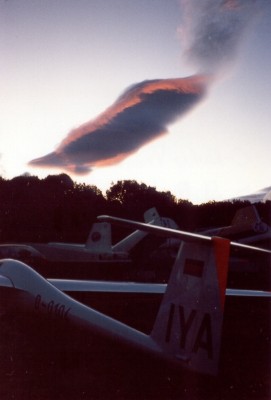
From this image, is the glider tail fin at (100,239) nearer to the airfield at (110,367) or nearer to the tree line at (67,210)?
the airfield at (110,367)

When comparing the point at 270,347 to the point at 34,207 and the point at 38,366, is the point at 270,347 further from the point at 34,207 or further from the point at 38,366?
the point at 34,207

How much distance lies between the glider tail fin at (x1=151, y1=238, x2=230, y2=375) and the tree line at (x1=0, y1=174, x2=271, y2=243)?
151 ft

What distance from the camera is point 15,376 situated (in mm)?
7598

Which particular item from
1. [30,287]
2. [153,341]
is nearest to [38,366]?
[30,287]

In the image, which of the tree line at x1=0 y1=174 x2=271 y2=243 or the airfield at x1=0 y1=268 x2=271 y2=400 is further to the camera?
the tree line at x1=0 y1=174 x2=271 y2=243

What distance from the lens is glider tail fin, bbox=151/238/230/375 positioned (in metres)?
6.05

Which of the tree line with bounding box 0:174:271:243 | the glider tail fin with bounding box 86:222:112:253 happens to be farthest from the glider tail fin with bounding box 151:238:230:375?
the tree line with bounding box 0:174:271:243

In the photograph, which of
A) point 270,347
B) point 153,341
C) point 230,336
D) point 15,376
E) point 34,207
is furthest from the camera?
point 34,207

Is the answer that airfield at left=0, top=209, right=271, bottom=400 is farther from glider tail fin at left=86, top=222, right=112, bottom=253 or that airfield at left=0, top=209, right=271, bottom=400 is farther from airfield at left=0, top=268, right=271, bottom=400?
glider tail fin at left=86, top=222, right=112, bottom=253

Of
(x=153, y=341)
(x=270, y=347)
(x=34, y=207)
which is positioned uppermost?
(x=34, y=207)

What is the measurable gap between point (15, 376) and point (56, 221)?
2220 inches

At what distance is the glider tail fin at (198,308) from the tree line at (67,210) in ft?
151

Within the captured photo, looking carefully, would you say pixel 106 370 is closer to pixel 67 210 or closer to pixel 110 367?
pixel 110 367

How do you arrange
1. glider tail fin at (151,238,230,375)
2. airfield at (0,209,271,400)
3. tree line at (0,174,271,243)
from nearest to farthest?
glider tail fin at (151,238,230,375)
airfield at (0,209,271,400)
tree line at (0,174,271,243)
